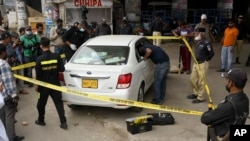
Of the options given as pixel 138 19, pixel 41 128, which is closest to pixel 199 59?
pixel 41 128

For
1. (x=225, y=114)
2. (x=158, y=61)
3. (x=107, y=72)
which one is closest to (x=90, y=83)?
(x=107, y=72)

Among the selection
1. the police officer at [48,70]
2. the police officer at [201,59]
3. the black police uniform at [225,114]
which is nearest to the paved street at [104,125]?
the police officer at [201,59]

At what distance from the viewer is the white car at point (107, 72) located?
6160 mm

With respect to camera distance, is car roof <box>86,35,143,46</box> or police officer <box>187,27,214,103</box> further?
police officer <box>187,27,214,103</box>

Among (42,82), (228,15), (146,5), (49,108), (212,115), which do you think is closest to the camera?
(212,115)

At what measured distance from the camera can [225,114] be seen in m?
3.21

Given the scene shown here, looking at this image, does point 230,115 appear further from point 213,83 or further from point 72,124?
point 213,83

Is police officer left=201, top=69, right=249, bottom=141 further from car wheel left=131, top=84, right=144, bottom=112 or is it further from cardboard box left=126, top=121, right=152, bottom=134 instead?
car wheel left=131, top=84, right=144, bottom=112

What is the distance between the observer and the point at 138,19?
18.9m

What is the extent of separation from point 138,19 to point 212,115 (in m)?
16.0

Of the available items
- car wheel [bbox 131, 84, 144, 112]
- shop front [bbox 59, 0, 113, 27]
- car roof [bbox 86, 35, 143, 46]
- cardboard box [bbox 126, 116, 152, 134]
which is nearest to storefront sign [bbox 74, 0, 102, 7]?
shop front [bbox 59, 0, 113, 27]

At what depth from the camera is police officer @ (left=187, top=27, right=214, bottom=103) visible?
23.6ft

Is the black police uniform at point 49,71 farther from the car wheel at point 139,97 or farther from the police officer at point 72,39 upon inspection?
the police officer at point 72,39

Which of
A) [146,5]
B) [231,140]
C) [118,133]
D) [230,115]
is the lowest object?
[118,133]
